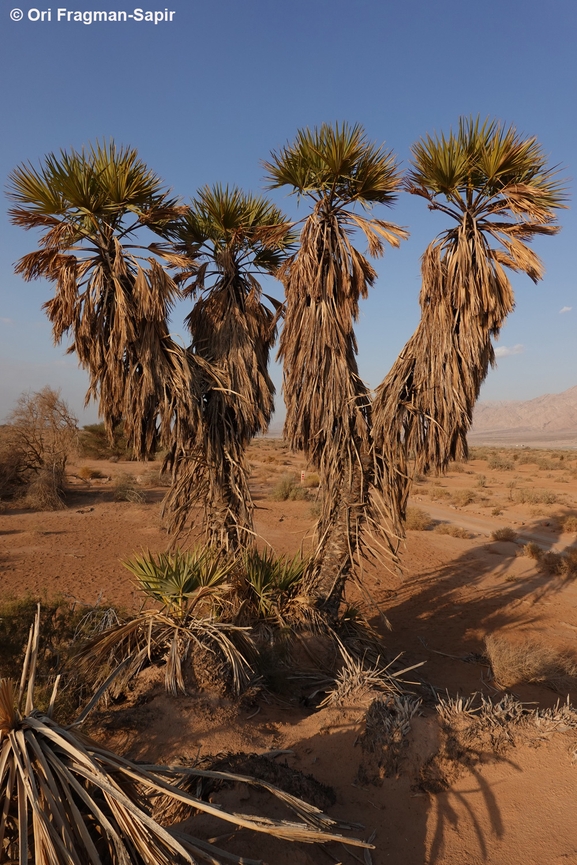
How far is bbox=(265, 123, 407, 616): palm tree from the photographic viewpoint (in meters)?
6.35

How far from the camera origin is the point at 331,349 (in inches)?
259

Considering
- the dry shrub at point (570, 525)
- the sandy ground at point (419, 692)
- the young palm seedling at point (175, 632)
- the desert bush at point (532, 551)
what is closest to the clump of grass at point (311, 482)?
the sandy ground at point (419, 692)

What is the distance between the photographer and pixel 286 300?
6891mm

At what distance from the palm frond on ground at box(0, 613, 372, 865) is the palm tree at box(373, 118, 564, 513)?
4555 mm

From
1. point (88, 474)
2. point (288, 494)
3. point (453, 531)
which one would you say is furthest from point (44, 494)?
point (453, 531)

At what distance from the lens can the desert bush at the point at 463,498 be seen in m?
22.9

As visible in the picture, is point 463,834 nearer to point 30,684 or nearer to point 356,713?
point 356,713

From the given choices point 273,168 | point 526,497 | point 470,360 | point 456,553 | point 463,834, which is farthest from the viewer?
→ point 526,497

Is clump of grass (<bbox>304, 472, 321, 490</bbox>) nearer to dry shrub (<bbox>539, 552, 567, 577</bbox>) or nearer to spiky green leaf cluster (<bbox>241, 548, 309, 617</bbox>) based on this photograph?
dry shrub (<bbox>539, 552, 567, 577</bbox>)

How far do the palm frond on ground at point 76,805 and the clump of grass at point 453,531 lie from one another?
15.7 metres

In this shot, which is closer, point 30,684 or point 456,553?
point 30,684

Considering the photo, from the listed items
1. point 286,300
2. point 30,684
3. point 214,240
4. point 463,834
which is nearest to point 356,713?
point 463,834

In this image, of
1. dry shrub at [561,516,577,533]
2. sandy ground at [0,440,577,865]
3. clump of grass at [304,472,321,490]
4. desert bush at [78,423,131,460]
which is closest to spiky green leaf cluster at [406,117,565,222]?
sandy ground at [0,440,577,865]

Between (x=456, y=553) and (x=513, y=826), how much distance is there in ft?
40.0
